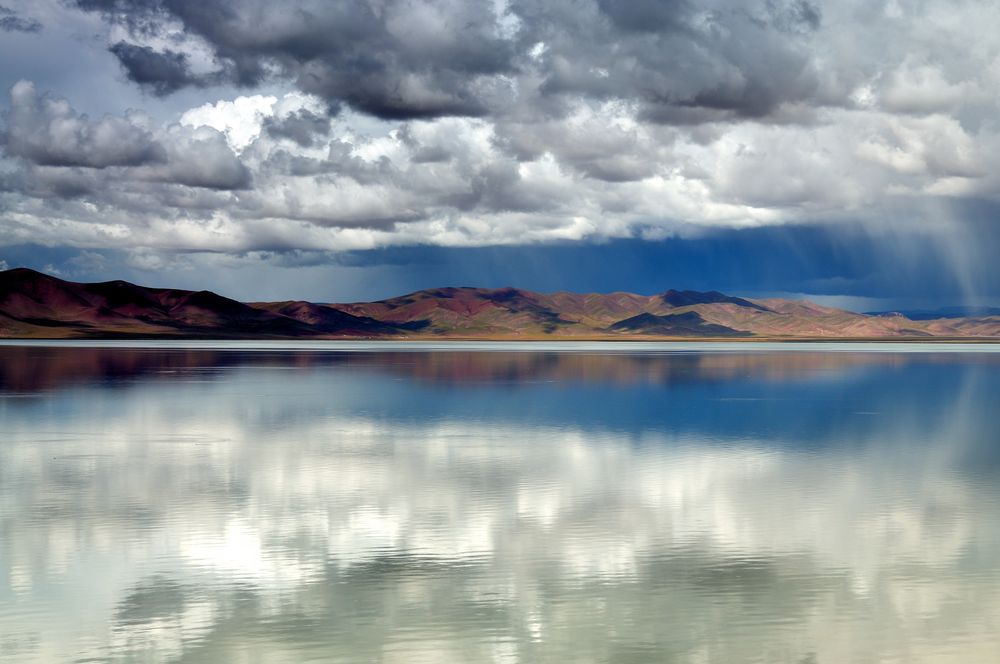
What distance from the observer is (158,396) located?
6812 cm

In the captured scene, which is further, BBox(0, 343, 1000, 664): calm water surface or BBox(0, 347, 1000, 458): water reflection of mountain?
BBox(0, 347, 1000, 458): water reflection of mountain

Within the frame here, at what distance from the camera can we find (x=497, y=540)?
23.4m

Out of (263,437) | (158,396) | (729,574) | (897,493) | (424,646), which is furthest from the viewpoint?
(158,396)

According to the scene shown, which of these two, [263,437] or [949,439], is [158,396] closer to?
[263,437]

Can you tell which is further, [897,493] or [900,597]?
[897,493]

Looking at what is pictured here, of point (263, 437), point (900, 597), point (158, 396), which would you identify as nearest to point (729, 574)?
point (900, 597)

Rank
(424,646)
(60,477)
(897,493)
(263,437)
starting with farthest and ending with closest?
(263,437) → (60,477) → (897,493) → (424,646)

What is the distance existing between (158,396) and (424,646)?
186 feet

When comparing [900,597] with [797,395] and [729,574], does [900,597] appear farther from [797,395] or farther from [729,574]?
[797,395]

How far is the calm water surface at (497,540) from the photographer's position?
16.3 m

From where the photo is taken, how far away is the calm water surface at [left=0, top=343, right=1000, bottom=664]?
16.3 m

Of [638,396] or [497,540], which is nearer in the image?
[497,540]

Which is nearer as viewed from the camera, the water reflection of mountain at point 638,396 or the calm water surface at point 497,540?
the calm water surface at point 497,540

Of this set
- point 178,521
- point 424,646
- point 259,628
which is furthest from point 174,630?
point 178,521
